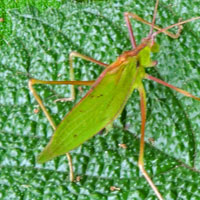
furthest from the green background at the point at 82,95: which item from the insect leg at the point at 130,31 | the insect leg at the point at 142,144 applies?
the insect leg at the point at 130,31

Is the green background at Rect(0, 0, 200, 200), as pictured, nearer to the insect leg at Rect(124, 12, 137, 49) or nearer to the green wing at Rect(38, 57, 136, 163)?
the insect leg at Rect(124, 12, 137, 49)

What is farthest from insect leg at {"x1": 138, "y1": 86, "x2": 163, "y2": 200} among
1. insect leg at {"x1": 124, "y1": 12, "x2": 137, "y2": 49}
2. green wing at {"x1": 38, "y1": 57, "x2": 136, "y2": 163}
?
insect leg at {"x1": 124, "y1": 12, "x2": 137, "y2": 49}

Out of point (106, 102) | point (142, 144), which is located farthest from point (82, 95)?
point (142, 144)

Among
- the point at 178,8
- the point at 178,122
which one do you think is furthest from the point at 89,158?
the point at 178,8

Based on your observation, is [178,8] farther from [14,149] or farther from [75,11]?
[14,149]

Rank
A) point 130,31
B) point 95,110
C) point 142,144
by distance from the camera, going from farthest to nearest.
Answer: point 130,31 < point 142,144 < point 95,110

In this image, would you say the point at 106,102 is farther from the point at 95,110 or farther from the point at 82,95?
the point at 82,95
